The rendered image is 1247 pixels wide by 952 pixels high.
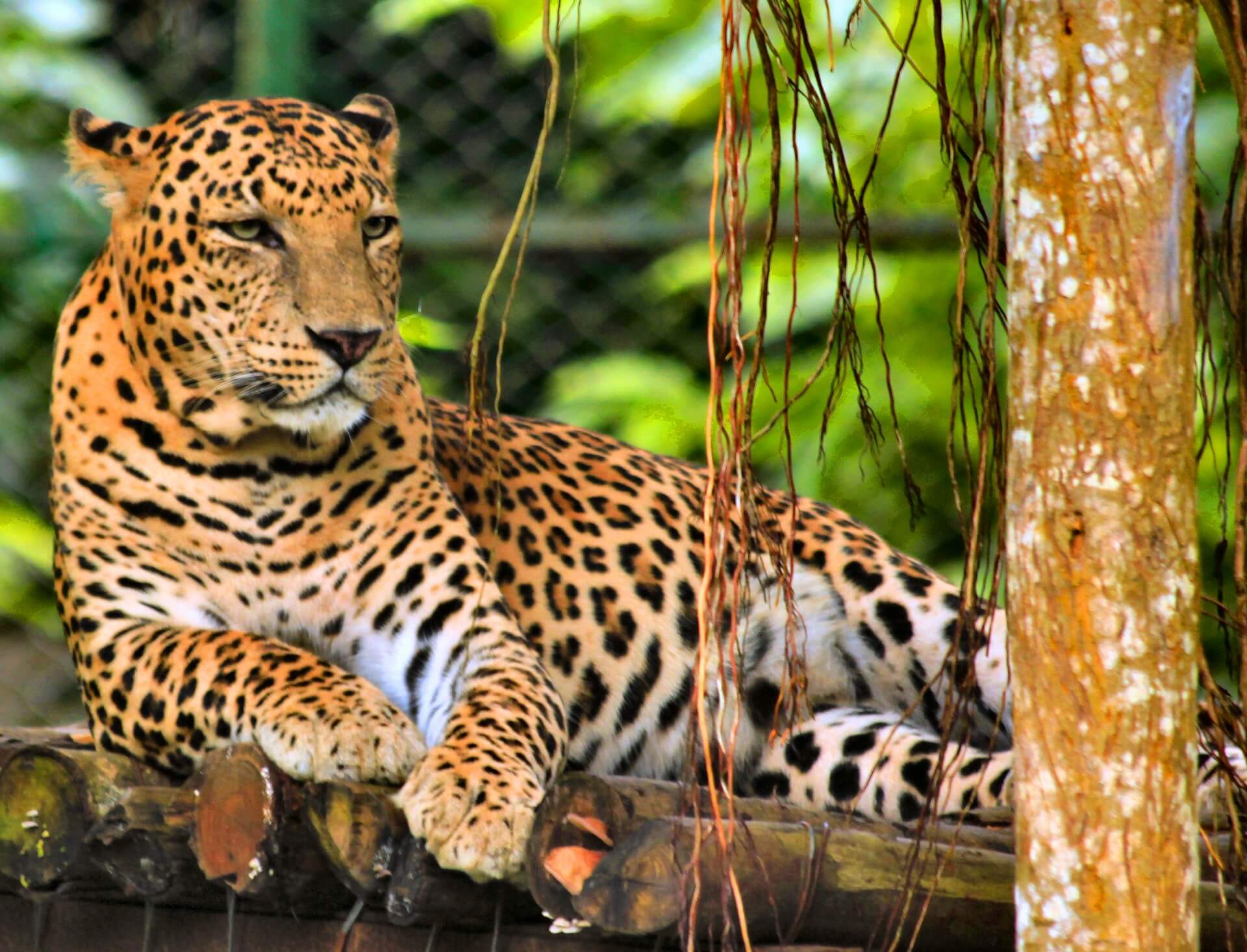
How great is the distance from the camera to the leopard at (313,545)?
3.35 meters

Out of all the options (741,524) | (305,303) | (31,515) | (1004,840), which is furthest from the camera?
(31,515)

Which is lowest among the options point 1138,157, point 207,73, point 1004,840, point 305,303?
point 1004,840

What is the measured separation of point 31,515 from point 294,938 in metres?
3.51

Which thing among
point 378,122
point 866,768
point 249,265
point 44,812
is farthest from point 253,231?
point 866,768

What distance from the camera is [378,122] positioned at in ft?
13.7

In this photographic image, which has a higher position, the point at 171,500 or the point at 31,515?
the point at 171,500

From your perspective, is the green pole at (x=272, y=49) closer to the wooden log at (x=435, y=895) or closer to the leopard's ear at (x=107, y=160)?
the leopard's ear at (x=107, y=160)

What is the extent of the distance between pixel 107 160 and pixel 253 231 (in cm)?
36

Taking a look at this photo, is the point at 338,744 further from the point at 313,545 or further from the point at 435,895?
the point at 313,545

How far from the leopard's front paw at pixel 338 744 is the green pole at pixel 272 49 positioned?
3555mm

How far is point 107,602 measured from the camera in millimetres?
3641

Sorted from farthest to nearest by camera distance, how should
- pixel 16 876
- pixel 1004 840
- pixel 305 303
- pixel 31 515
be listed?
pixel 31 515
pixel 305 303
pixel 1004 840
pixel 16 876

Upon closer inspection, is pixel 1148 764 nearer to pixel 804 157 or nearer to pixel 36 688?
pixel 804 157

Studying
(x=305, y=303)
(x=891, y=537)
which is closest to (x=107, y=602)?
(x=305, y=303)
